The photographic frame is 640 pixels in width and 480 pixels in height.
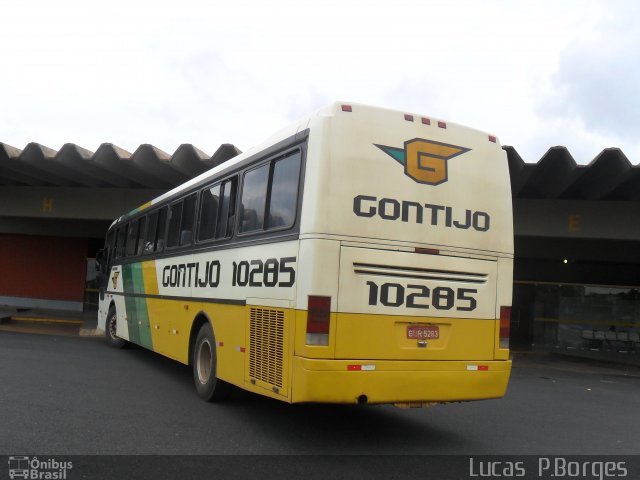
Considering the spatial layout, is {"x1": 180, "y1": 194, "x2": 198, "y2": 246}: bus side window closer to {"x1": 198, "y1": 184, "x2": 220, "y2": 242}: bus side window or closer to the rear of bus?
{"x1": 198, "y1": 184, "x2": 220, "y2": 242}: bus side window

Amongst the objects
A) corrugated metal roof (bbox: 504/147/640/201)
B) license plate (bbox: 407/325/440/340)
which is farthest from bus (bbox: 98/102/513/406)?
corrugated metal roof (bbox: 504/147/640/201)

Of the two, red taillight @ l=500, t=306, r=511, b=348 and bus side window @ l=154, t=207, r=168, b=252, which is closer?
red taillight @ l=500, t=306, r=511, b=348

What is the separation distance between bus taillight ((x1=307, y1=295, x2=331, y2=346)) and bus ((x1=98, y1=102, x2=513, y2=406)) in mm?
13

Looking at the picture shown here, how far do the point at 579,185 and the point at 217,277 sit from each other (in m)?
10.6

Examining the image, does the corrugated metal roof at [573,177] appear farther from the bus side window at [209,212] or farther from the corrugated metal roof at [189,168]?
the bus side window at [209,212]

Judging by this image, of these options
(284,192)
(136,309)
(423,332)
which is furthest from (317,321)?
(136,309)

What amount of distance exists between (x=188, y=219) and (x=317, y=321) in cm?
421

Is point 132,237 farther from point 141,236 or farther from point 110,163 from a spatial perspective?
point 110,163

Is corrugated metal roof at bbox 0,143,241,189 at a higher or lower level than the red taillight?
higher

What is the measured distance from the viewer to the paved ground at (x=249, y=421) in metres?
5.82

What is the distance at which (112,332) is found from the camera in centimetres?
1377

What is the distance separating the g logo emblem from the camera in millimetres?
6020

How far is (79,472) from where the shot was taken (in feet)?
15.6

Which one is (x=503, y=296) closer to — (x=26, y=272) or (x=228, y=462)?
(x=228, y=462)
